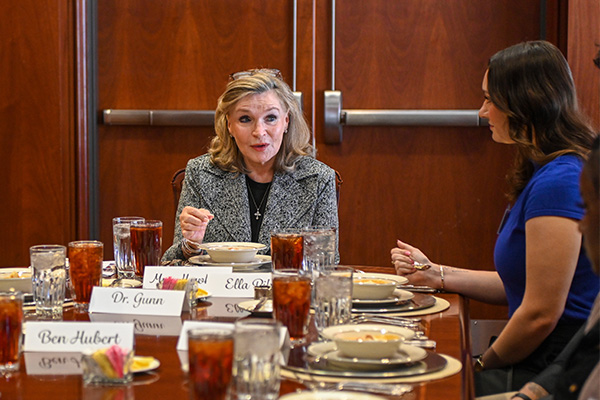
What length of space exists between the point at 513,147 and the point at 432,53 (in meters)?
0.61

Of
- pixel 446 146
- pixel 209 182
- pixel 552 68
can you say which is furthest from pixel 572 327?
pixel 446 146

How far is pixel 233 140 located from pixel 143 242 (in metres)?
1.07

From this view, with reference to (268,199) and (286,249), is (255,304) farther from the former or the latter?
(268,199)

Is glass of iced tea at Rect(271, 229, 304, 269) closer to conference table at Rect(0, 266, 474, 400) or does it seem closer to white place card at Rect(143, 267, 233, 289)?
white place card at Rect(143, 267, 233, 289)

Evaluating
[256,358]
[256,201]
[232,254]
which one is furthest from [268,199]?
[256,358]

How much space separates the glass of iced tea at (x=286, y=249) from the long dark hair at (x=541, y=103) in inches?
26.1

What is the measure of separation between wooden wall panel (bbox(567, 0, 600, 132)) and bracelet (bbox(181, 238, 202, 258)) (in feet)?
6.50

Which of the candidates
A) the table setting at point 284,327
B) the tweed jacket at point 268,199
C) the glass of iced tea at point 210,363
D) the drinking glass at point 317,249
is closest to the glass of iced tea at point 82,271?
the table setting at point 284,327

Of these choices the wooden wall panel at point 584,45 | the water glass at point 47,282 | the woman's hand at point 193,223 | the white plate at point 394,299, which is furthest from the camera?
the wooden wall panel at point 584,45

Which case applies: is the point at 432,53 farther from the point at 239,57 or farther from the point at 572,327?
the point at 572,327

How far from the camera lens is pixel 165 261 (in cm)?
246

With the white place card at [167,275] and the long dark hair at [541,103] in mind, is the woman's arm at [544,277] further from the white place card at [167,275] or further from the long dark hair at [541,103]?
the white place card at [167,275]

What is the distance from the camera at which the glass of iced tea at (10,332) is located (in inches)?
48.0

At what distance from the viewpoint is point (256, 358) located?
1.04m
